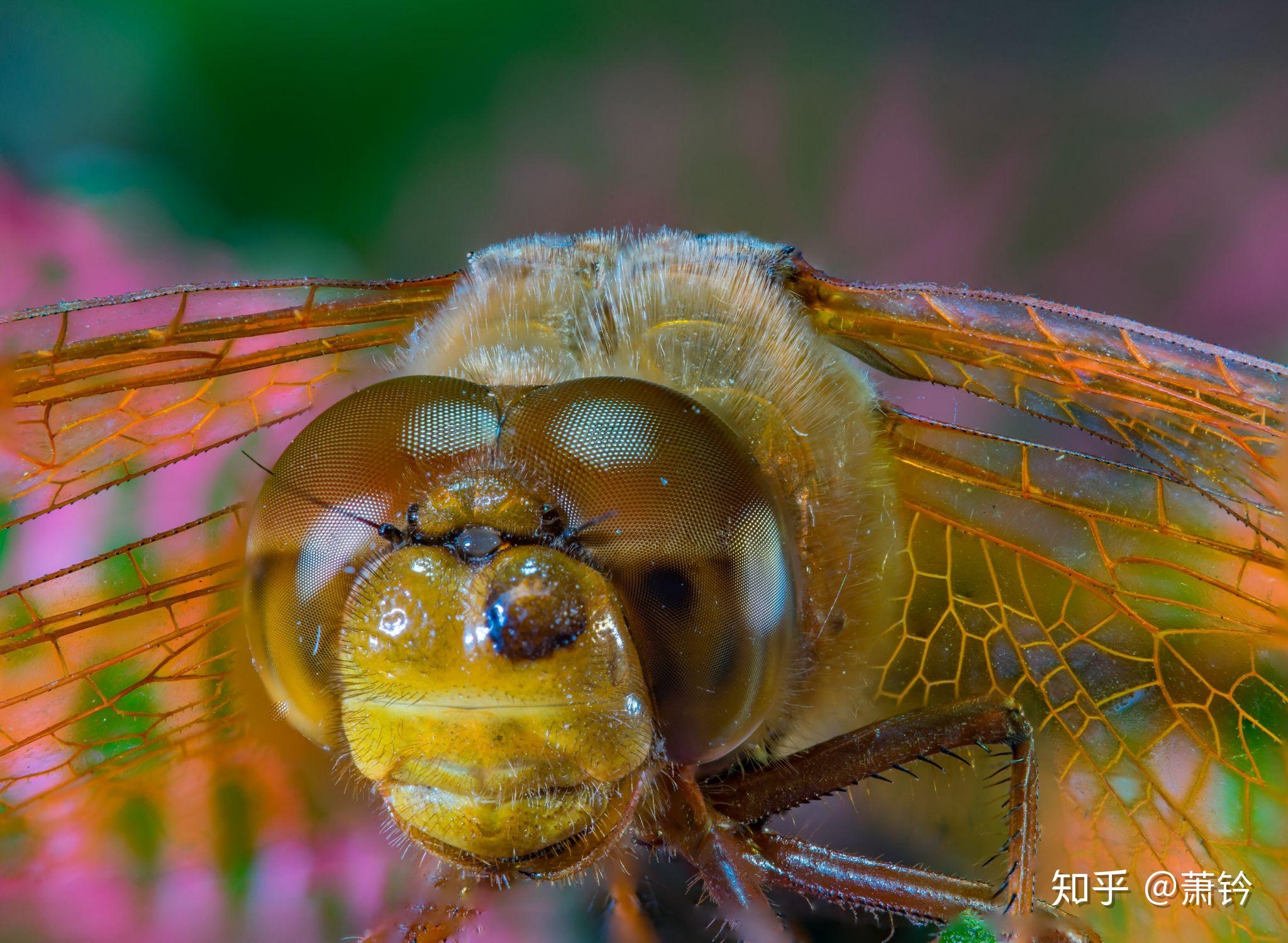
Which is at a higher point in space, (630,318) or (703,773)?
(630,318)

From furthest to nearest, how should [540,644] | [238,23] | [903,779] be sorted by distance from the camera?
[238,23] < [903,779] < [540,644]

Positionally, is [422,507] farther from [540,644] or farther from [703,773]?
[703,773]

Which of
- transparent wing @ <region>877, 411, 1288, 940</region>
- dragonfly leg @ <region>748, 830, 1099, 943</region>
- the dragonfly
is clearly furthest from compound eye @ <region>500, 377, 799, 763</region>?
transparent wing @ <region>877, 411, 1288, 940</region>

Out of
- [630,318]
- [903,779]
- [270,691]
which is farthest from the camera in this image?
[903,779]

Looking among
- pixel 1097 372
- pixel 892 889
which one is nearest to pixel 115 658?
pixel 892 889

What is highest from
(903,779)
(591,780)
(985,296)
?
(985,296)

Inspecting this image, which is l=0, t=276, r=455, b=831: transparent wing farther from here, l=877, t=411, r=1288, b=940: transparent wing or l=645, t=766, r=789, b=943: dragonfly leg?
l=877, t=411, r=1288, b=940: transparent wing

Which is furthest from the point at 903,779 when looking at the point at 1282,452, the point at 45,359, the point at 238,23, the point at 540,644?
the point at 238,23
